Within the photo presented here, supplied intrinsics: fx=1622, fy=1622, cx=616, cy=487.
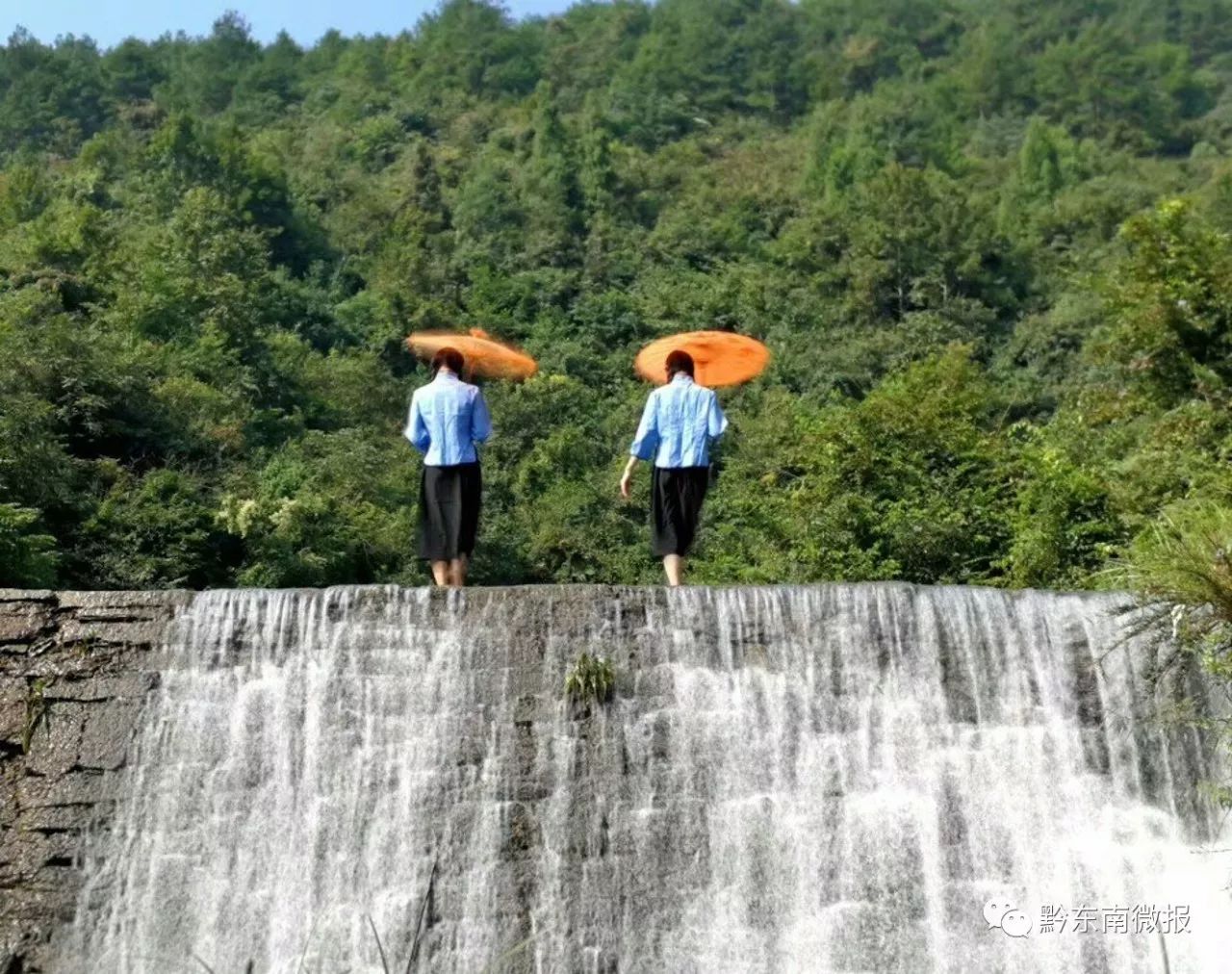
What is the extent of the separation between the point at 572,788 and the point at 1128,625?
263 cm

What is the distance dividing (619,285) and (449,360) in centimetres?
2407

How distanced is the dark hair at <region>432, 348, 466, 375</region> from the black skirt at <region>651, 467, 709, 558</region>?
1110mm

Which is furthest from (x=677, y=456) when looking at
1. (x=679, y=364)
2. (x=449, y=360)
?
(x=449, y=360)

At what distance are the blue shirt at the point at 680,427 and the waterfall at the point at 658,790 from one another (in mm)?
746

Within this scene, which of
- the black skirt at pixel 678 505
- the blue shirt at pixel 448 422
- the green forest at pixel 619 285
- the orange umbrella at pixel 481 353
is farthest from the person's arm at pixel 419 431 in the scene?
the green forest at pixel 619 285

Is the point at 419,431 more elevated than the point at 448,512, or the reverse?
the point at 419,431

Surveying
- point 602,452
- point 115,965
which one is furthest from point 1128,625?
point 602,452

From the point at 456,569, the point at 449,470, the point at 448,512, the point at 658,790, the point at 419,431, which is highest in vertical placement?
the point at 419,431

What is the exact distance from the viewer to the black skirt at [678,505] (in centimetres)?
777

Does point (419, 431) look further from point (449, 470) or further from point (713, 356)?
point (713, 356)

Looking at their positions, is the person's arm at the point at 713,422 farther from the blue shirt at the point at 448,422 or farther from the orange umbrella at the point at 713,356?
the blue shirt at the point at 448,422

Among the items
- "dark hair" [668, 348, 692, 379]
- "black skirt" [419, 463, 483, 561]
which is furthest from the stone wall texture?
"dark hair" [668, 348, 692, 379]

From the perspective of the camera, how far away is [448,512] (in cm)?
767

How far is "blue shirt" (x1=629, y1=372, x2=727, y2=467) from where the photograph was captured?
25.5 ft
